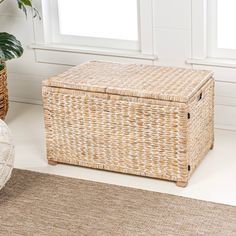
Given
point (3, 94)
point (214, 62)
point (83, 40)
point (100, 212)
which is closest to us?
point (100, 212)

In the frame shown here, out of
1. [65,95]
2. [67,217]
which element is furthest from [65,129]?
[67,217]

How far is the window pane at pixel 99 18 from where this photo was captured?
153 inches

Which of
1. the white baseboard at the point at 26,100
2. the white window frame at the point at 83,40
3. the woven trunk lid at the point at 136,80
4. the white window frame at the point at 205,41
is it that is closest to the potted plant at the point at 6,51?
the white window frame at the point at 83,40

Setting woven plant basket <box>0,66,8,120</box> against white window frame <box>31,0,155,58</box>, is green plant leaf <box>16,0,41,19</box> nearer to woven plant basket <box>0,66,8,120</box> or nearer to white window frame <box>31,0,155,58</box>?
white window frame <box>31,0,155,58</box>

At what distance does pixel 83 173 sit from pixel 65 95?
0.38 m

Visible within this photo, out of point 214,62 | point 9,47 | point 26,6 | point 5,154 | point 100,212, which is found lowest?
point 100,212

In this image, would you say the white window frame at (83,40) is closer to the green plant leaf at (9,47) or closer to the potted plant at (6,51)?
the potted plant at (6,51)

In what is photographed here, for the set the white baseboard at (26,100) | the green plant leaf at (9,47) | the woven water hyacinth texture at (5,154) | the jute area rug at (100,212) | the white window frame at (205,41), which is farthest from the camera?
the white baseboard at (26,100)

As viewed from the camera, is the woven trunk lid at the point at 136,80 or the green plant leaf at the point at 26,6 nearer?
the woven trunk lid at the point at 136,80

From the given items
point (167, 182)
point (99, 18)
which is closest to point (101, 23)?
point (99, 18)

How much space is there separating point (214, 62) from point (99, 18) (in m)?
0.73

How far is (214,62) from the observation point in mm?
3645

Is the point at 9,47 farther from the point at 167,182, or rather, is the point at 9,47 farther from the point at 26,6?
the point at 167,182

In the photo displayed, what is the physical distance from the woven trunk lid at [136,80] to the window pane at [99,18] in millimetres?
409
